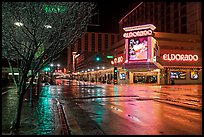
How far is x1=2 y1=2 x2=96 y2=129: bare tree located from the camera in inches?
333

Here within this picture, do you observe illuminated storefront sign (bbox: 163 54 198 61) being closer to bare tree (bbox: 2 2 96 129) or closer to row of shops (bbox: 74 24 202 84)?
row of shops (bbox: 74 24 202 84)

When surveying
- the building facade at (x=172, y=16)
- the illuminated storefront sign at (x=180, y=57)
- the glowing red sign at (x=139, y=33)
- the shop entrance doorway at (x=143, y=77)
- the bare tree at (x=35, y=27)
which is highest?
the building facade at (x=172, y=16)

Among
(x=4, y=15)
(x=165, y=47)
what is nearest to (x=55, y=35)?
(x=4, y=15)

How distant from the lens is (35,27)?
8.58 metres

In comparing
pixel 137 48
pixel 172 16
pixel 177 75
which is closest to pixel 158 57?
pixel 137 48

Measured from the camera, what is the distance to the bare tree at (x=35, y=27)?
847 cm

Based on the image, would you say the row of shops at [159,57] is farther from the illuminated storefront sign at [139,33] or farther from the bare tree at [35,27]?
the bare tree at [35,27]

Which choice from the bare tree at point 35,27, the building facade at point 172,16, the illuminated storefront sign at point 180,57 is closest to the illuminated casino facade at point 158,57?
the illuminated storefront sign at point 180,57

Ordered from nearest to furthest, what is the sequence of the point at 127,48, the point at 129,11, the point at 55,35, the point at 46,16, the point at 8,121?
the point at 46,16
the point at 55,35
the point at 8,121
the point at 127,48
the point at 129,11

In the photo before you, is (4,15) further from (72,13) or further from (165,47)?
(165,47)

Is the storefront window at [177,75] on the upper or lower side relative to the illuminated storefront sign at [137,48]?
lower

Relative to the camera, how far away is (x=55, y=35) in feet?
30.8

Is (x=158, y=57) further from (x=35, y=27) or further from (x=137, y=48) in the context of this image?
(x=35, y=27)

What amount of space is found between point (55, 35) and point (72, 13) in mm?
1085
